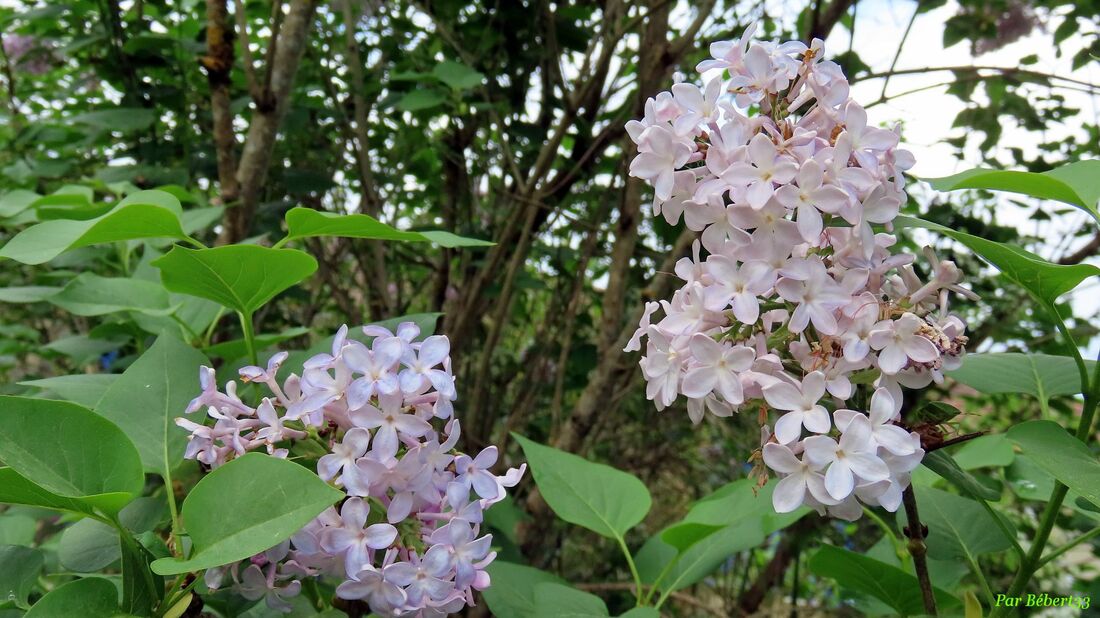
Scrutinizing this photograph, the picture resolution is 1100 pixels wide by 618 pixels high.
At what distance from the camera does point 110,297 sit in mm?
901

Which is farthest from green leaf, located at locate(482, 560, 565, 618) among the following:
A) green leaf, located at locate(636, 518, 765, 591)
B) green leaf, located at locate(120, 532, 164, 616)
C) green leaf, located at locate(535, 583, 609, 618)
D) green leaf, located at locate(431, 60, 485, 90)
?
green leaf, located at locate(431, 60, 485, 90)

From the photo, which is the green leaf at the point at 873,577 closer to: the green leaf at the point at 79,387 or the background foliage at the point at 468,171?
the background foliage at the point at 468,171

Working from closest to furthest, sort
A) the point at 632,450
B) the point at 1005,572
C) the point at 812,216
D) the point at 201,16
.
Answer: the point at 812,216 < the point at 201,16 < the point at 1005,572 < the point at 632,450

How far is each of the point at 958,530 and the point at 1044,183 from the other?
409mm

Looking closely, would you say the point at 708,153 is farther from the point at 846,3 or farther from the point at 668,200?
the point at 846,3

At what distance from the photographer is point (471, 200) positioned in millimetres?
1941

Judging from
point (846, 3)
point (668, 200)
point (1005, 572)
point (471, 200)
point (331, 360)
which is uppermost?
point (846, 3)

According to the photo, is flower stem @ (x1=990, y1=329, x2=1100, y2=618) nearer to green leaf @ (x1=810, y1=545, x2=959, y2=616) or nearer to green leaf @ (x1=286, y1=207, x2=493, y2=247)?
green leaf @ (x1=810, y1=545, x2=959, y2=616)

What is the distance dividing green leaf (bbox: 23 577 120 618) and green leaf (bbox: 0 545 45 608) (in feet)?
0.42

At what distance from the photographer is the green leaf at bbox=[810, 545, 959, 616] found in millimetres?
719

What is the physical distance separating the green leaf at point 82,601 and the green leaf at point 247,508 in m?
0.06

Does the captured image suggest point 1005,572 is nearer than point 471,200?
No

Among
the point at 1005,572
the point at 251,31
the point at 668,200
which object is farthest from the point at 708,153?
the point at 1005,572

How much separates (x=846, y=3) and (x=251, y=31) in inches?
54.4
